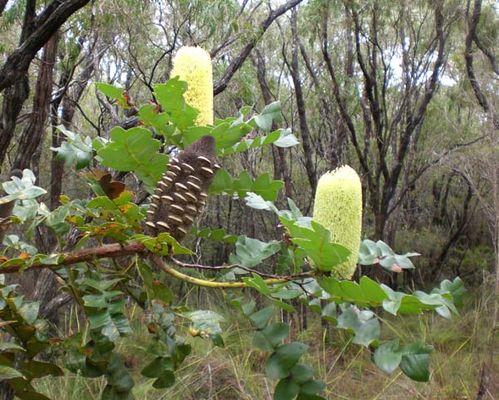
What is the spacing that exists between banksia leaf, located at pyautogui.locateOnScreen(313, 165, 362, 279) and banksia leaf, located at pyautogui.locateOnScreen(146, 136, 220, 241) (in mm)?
175

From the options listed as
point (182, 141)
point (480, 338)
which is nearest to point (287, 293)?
point (182, 141)

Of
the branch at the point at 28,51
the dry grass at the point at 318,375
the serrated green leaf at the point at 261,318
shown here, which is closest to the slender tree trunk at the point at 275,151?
the dry grass at the point at 318,375

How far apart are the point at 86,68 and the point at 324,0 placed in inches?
110

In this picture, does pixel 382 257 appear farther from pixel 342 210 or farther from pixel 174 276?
pixel 174 276

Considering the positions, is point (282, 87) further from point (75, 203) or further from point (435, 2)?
point (75, 203)

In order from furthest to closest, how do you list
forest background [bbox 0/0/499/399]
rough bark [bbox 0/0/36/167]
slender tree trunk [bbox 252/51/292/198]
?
slender tree trunk [bbox 252/51/292/198]
forest background [bbox 0/0/499/399]
rough bark [bbox 0/0/36/167]

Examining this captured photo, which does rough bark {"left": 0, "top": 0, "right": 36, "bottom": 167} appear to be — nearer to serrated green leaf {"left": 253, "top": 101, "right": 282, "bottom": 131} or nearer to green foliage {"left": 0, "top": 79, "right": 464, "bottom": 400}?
green foliage {"left": 0, "top": 79, "right": 464, "bottom": 400}

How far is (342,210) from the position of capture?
854 mm

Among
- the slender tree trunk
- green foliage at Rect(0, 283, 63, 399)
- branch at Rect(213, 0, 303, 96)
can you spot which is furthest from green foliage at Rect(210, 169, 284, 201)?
the slender tree trunk

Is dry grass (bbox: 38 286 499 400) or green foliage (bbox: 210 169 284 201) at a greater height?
green foliage (bbox: 210 169 284 201)

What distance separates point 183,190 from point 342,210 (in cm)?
24

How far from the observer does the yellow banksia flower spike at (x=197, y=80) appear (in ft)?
2.95

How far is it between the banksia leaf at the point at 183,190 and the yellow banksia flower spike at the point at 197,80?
127 millimetres

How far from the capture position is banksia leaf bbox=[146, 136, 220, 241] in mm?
757
